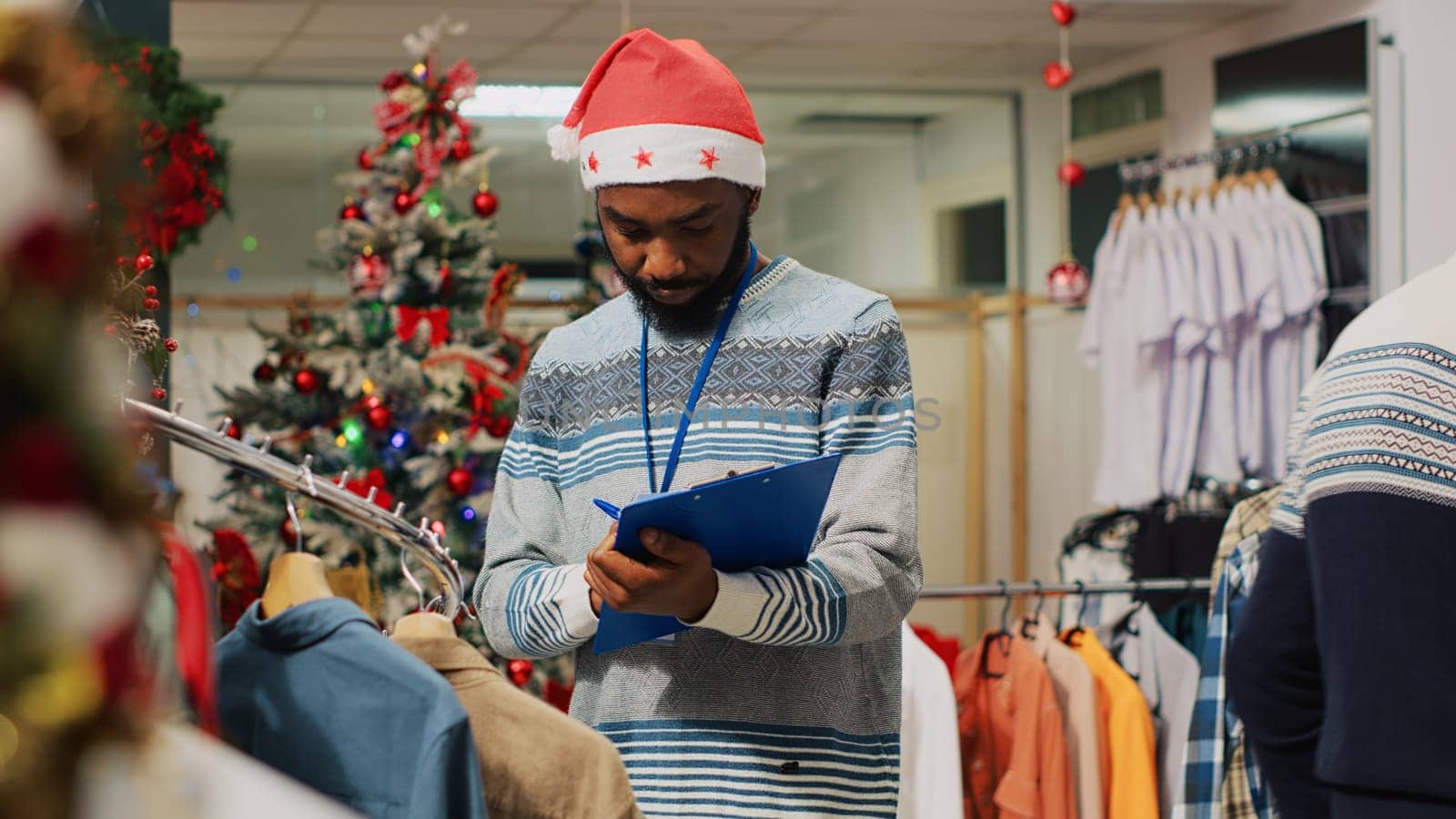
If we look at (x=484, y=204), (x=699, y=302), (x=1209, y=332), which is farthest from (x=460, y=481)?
(x=699, y=302)

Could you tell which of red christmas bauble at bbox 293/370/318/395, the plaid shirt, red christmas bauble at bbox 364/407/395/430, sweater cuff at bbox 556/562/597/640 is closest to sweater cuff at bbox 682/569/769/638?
sweater cuff at bbox 556/562/597/640

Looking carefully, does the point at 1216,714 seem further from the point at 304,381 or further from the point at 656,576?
the point at 304,381

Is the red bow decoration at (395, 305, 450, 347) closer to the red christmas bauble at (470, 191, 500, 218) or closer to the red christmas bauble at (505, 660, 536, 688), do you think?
the red christmas bauble at (470, 191, 500, 218)

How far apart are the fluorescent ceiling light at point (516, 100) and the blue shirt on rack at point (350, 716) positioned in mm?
5293

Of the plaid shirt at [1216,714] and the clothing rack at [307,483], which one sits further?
the plaid shirt at [1216,714]

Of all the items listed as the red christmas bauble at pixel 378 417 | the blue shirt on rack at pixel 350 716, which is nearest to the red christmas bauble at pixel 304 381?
the red christmas bauble at pixel 378 417

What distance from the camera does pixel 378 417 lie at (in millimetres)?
4066

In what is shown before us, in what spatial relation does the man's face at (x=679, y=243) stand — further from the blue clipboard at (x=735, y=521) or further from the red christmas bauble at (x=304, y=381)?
the red christmas bauble at (x=304, y=381)

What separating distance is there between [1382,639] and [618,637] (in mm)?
666

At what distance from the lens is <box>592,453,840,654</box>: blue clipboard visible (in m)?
1.21

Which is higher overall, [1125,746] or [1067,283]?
[1067,283]

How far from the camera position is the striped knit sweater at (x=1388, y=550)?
4.01 feet

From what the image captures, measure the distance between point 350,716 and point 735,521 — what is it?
1.24 feet

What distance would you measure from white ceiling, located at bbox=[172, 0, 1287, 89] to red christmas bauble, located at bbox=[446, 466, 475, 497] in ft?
6.09
